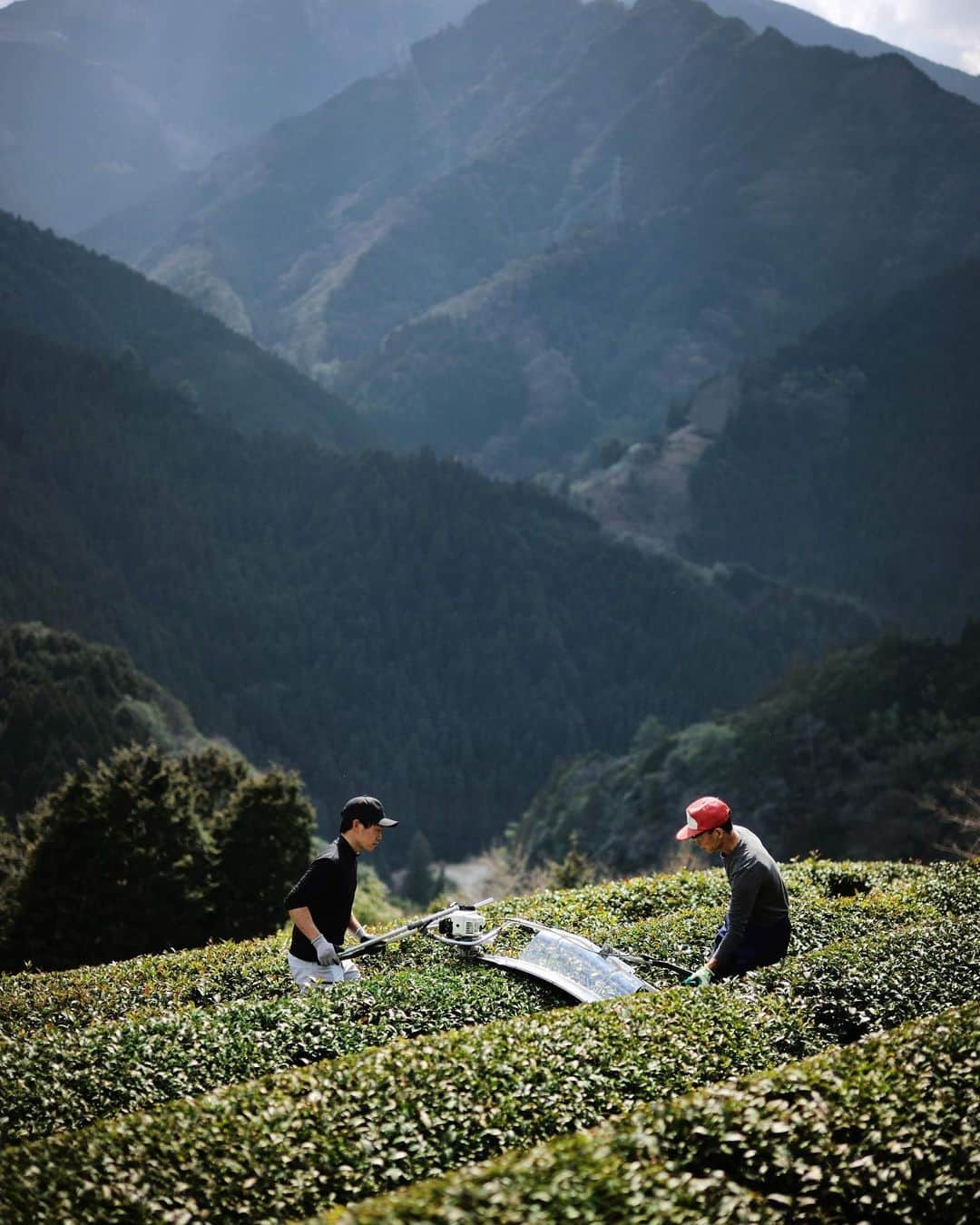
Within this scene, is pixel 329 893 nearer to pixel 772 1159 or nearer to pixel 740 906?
pixel 740 906

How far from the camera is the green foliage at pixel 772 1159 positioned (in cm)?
520

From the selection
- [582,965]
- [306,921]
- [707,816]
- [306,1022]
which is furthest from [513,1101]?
[707,816]

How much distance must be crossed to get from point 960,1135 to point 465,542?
15792 cm

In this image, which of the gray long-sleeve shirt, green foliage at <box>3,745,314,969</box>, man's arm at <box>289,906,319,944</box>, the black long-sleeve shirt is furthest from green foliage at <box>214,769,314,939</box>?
the gray long-sleeve shirt

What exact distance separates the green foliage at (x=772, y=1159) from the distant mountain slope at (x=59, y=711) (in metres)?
45.2

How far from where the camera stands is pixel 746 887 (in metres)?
9.71

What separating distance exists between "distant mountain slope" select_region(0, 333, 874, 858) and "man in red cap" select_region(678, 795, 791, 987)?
358 feet

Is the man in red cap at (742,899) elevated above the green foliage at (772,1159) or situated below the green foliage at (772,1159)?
above

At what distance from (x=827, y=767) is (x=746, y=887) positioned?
2169 inches

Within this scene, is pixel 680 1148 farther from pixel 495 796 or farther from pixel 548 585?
pixel 548 585

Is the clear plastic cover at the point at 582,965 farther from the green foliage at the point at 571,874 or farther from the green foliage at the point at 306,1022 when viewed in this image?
the green foliage at the point at 571,874

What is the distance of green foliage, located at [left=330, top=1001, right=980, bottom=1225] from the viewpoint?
5199 mm

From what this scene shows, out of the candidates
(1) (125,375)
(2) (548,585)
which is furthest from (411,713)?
(1) (125,375)

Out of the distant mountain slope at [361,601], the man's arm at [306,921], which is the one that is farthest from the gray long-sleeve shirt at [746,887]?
the distant mountain slope at [361,601]
